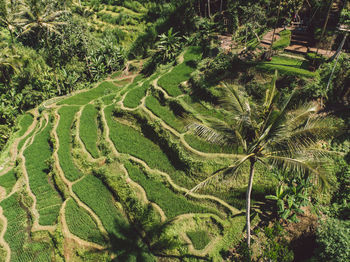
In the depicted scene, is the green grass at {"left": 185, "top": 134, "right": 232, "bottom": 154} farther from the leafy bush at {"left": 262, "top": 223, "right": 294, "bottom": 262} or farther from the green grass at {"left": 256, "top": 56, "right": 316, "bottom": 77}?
the green grass at {"left": 256, "top": 56, "right": 316, "bottom": 77}

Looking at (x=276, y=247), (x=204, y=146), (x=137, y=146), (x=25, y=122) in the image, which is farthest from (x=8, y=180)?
(x=276, y=247)

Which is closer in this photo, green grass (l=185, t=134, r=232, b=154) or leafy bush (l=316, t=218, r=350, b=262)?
leafy bush (l=316, t=218, r=350, b=262)

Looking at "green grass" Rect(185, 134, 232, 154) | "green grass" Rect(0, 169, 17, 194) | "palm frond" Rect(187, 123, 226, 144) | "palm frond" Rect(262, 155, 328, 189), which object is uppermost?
"palm frond" Rect(187, 123, 226, 144)

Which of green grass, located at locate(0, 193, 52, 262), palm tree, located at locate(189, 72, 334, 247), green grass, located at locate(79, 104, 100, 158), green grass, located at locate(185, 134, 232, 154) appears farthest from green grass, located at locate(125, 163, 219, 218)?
green grass, located at locate(0, 193, 52, 262)

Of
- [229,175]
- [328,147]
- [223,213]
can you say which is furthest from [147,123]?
[328,147]

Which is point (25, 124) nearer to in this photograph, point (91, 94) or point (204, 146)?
point (91, 94)

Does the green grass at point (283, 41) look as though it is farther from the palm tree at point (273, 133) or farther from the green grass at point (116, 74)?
the green grass at point (116, 74)

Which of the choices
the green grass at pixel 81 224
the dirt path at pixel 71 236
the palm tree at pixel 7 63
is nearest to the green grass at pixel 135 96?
the green grass at pixel 81 224
